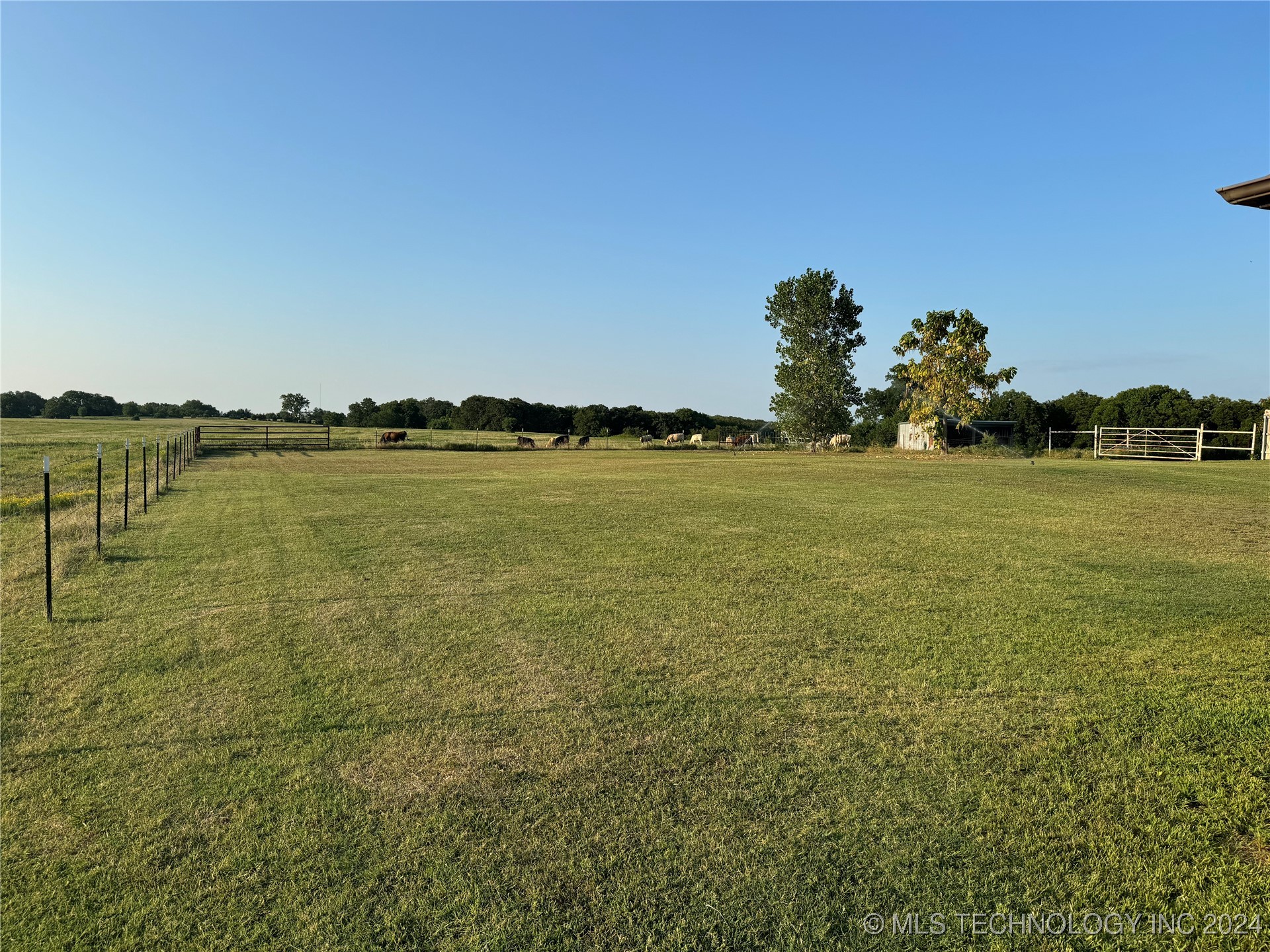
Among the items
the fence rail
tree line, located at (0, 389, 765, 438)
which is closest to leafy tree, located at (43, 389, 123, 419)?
tree line, located at (0, 389, 765, 438)

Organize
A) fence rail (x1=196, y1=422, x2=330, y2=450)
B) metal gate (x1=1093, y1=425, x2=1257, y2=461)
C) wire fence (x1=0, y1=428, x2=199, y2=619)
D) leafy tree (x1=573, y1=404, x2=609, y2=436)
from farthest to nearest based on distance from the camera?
1. leafy tree (x1=573, y1=404, x2=609, y2=436)
2. fence rail (x1=196, y1=422, x2=330, y2=450)
3. metal gate (x1=1093, y1=425, x2=1257, y2=461)
4. wire fence (x1=0, y1=428, x2=199, y2=619)

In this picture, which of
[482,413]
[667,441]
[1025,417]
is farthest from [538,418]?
[1025,417]

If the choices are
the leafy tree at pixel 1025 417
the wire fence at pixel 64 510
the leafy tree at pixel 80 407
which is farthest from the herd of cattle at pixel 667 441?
the leafy tree at pixel 80 407

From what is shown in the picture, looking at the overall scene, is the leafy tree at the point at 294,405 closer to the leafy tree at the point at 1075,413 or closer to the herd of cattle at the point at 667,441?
the herd of cattle at the point at 667,441

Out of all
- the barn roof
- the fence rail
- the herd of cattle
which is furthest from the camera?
the herd of cattle

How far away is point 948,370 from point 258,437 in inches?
1629

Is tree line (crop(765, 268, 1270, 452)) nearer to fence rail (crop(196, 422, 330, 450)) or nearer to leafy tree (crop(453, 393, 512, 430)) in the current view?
fence rail (crop(196, 422, 330, 450))

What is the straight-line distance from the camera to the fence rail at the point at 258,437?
40.8m

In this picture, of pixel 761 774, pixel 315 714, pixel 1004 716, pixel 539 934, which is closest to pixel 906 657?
pixel 1004 716

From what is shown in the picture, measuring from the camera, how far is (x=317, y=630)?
6094 millimetres

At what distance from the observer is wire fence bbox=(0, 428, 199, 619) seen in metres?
8.10

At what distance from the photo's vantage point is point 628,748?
3879mm

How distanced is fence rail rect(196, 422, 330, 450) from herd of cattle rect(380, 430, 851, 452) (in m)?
3.96

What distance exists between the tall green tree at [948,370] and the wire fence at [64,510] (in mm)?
33378
